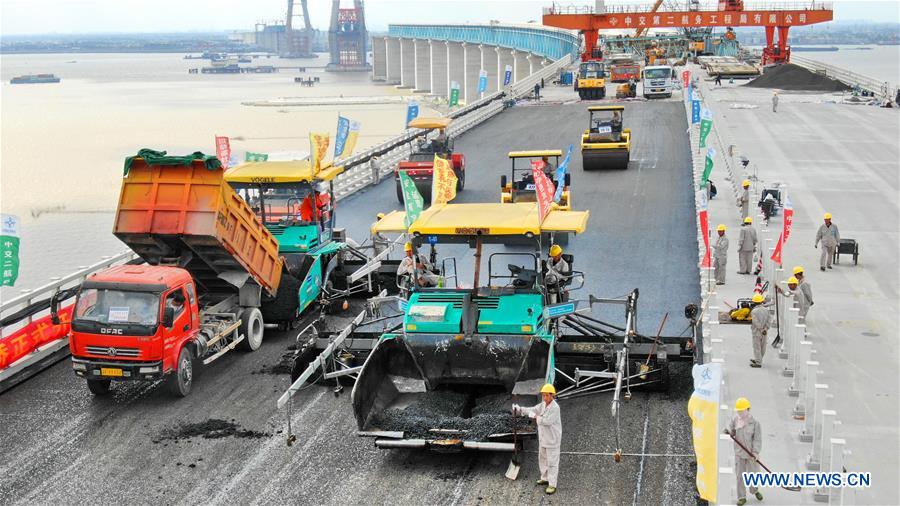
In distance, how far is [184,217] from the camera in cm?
1506

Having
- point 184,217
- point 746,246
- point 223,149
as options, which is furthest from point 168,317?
point 223,149

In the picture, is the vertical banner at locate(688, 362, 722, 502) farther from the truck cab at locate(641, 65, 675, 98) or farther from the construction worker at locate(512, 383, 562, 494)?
the truck cab at locate(641, 65, 675, 98)

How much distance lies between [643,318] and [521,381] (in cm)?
541

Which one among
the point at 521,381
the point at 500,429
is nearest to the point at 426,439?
the point at 500,429

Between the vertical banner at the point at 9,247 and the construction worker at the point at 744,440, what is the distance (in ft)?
39.2

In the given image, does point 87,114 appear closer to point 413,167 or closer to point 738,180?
point 413,167

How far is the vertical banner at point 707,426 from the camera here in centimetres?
923

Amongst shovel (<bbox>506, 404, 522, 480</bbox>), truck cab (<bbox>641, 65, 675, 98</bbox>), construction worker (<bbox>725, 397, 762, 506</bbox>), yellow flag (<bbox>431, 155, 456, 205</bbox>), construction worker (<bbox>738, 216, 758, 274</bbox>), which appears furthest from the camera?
truck cab (<bbox>641, 65, 675, 98</bbox>)

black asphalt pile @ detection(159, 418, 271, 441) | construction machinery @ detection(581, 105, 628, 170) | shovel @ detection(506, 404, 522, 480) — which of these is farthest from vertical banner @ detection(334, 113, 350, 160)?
shovel @ detection(506, 404, 522, 480)

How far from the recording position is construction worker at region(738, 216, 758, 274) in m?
19.6

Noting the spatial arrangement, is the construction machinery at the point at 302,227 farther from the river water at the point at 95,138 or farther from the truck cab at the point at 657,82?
the truck cab at the point at 657,82

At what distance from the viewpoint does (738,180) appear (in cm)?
2691

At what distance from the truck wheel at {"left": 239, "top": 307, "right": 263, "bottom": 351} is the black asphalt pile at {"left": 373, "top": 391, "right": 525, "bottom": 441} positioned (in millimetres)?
4533

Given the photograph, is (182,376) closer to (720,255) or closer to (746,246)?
(720,255)
